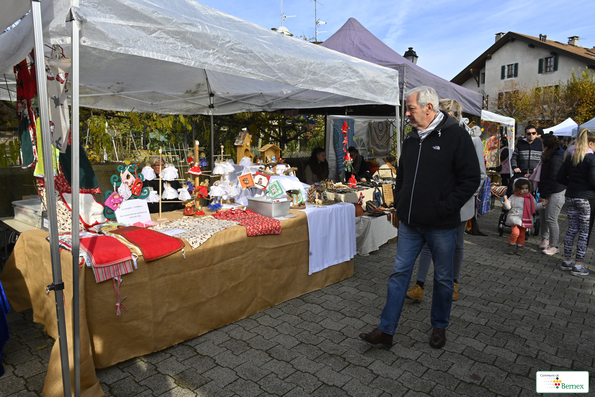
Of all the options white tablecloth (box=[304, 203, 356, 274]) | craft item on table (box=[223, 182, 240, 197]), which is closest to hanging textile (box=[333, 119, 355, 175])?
white tablecloth (box=[304, 203, 356, 274])

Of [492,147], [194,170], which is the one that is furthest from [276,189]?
[492,147]

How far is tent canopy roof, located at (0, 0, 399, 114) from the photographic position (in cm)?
198

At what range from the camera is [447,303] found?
2.59 meters

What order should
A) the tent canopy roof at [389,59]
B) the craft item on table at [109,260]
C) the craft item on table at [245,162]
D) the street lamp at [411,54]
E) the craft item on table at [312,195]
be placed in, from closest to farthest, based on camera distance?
the craft item on table at [109,260] < the craft item on table at [312,195] < the craft item on table at [245,162] < the tent canopy roof at [389,59] < the street lamp at [411,54]

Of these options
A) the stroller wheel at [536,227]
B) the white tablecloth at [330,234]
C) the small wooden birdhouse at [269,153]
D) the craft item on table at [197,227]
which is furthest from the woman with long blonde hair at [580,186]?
the craft item on table at [197,227]

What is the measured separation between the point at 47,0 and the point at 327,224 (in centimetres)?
266

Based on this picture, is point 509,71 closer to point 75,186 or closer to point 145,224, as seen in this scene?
point 145,224

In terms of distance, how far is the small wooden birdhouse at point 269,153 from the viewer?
4.61 m

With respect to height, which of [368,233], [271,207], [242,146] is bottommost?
[368,233]

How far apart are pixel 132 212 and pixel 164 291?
790mm

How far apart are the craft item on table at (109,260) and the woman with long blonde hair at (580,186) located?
446cm

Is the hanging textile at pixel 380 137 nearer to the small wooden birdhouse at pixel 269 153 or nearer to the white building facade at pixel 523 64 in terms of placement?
the small wooden birdhouse at pixel 269 153

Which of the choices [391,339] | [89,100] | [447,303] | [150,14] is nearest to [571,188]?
[447,303]

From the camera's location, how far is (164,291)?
2490mm
